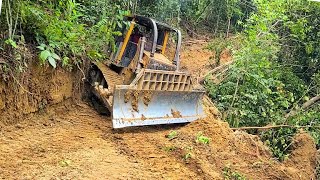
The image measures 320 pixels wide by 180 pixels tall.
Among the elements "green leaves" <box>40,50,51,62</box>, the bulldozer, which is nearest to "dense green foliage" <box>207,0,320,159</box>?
Answer: the bulldozer

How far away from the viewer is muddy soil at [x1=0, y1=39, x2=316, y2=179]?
4668mm

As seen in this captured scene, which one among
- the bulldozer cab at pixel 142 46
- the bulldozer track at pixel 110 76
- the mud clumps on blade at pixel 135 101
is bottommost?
the mud clumps on blade at pixel 135 101

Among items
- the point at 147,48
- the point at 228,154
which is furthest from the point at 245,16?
the point at 228,154

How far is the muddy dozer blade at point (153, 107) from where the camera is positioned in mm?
6344

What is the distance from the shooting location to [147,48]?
27.1ft

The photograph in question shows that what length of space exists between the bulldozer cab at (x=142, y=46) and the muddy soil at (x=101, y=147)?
1.24 m

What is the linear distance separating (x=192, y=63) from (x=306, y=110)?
5.44 metres

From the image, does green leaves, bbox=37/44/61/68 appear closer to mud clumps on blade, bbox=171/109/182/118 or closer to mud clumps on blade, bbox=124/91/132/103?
mud clumps on blade, bbox=124/91/132/103

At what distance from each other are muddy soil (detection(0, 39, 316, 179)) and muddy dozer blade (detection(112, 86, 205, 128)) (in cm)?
20

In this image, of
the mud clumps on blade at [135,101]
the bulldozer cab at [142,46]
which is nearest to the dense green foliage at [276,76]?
the bulldozer cab at [142,46]

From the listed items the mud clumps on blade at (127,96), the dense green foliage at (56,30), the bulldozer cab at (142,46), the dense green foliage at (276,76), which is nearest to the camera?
the dense green foliage at (56,30)

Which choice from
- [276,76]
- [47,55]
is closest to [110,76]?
[47,55]

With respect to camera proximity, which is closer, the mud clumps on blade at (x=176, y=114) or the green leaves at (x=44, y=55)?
the green leaves at (x=44, y=55)

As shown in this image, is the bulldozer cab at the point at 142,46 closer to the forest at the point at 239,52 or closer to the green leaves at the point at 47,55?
the forest at the point at 239,52
